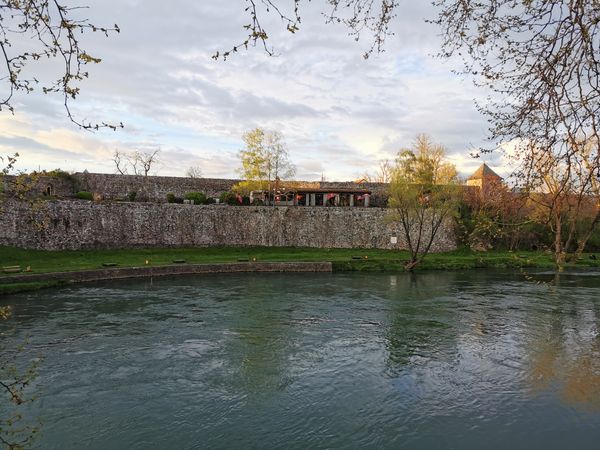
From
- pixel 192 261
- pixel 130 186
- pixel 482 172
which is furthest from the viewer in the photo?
pixel 482 172

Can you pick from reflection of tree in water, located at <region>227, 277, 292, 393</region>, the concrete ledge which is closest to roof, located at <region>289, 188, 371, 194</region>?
the concrete ledge

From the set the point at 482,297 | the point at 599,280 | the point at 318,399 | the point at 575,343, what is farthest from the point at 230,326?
the point at 599,280

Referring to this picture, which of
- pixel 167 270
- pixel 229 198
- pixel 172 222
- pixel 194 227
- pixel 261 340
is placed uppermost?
pixel 229 198

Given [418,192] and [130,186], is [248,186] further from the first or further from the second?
[418,192]

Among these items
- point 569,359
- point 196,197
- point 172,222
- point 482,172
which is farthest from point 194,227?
point 482,172

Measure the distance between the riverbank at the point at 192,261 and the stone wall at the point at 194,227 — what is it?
93 centimetres

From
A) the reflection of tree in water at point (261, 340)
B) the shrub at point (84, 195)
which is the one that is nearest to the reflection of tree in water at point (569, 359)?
the reflection of tree in water at point (261, 340)

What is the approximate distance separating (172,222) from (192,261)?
5.81m

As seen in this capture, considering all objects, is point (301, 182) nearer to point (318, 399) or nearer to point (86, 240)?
point (86, 240)

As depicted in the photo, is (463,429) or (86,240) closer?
(463,429)

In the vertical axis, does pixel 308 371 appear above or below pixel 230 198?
below

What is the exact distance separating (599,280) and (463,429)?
24.0m

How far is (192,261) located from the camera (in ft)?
102

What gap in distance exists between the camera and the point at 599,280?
28125 mm
